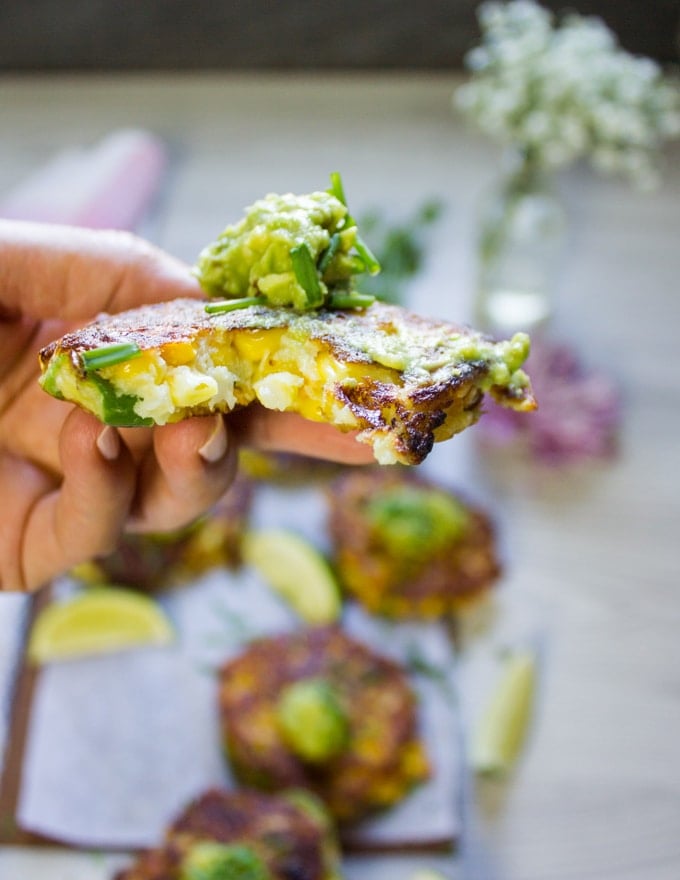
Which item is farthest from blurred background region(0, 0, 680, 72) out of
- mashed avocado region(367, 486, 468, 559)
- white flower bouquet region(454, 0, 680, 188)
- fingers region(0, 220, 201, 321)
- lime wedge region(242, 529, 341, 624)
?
fingers region(0, 220, 201, 321)

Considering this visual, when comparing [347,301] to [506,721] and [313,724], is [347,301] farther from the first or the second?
[506,721]

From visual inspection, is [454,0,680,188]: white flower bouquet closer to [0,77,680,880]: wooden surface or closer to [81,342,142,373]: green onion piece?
[0,77,680,880]: wooden surface

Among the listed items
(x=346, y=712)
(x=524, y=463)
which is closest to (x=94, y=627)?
(x=346, y=712)

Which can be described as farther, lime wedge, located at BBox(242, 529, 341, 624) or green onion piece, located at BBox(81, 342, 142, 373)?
lime wedge, located at BBox(242, 529, 341, 624)

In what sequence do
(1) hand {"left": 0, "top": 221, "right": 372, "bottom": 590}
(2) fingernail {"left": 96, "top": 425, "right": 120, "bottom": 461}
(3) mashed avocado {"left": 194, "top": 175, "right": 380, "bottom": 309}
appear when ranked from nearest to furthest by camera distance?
(3) mashed avocado {"left": 194, "top": 175, "right": 380, "bottom": 309} < (2) fingernail {"left": 96, "top": 425, "right": 120, "bottom": 461} < (1) hand {"left": 0, "top": 221, "right": 372, "bottom": 590}

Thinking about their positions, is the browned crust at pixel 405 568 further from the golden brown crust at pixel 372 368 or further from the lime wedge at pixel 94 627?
the golden brown crust at pixel 372 368

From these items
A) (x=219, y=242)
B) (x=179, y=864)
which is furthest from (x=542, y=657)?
(x=219, y=242)
